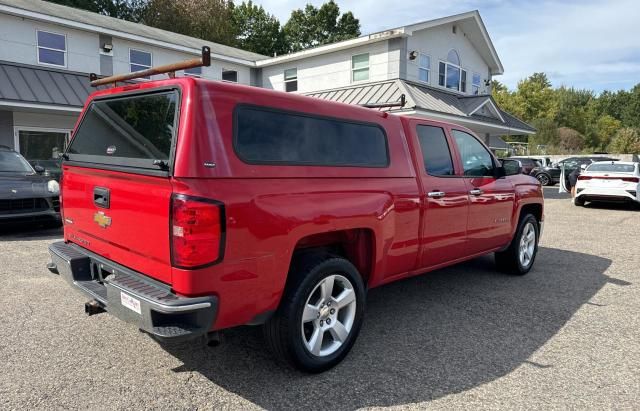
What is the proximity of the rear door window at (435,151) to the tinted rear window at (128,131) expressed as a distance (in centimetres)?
236

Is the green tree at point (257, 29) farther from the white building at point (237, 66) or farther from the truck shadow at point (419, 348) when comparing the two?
the truck shadow at point (419, 348)

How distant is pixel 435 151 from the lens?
4441 mm

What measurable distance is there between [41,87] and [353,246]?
14.4 meters

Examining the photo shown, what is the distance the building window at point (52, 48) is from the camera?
15234 millimetres

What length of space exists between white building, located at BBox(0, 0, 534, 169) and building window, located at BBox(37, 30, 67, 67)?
0.10 feet

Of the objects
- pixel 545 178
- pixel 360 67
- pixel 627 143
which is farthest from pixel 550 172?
pixel 627 143

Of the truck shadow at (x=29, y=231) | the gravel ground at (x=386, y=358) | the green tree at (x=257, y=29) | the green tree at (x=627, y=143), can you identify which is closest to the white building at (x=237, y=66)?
the truck shadow at (x=29, y=231)

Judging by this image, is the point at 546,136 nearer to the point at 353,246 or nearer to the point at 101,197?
the point at 353,246

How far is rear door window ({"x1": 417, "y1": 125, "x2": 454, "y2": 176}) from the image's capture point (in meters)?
4.29

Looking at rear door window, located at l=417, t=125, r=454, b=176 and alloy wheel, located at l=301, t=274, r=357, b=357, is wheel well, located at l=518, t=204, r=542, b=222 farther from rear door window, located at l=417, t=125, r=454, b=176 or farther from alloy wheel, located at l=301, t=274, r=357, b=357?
alloy wheel, located at l=301, t=274, r=357, b=357

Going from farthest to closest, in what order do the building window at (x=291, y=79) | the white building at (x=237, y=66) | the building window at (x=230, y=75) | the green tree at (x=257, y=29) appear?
1. the green tree at (x=257, y=29)
2. the building window at (x=230, y=75)
3. the building window at (x=291, y=79)
4. the white building at (x=237, y=66)

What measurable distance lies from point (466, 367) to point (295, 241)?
1618mm

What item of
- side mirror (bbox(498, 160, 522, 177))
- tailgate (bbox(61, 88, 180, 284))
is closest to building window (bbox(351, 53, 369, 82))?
side mirror (bbox(498, 160, 522, 177))

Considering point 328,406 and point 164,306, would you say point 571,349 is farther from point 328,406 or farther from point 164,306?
point 164,306
